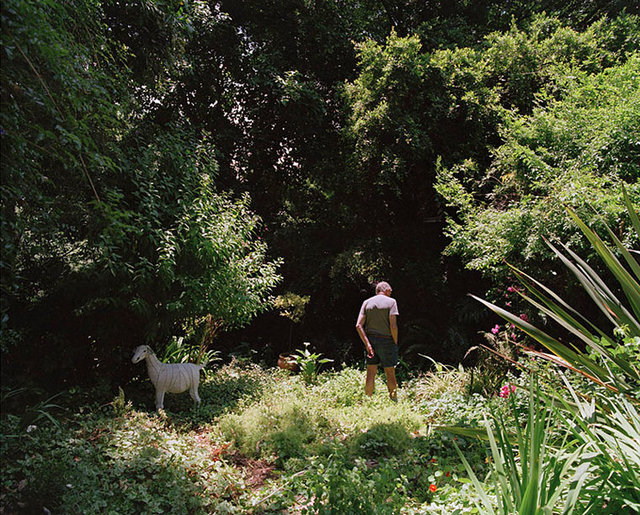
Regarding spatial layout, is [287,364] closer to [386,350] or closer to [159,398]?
[386,350]

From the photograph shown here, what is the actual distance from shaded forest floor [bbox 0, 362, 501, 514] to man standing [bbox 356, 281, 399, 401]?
33cm

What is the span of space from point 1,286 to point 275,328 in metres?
6.57

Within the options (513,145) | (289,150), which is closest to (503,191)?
(513,145)

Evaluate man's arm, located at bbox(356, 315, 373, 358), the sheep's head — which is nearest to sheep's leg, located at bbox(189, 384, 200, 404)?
the sheep's head

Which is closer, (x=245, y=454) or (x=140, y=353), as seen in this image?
(x=245, y=454)

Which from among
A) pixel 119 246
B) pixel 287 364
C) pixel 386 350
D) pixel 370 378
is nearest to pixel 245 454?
pixel 370 378

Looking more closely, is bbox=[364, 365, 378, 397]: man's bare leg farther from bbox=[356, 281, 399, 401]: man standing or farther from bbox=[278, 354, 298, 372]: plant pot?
bbox=[278, 354, 298, 372]: plant pot

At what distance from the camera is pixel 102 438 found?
3.55m

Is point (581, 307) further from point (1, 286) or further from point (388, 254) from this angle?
point (1, 286)

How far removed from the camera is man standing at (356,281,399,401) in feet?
17.5

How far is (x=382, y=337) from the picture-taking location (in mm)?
5395

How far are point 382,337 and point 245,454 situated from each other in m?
2.34

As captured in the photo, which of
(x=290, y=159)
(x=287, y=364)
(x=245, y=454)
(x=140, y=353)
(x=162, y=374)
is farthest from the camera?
(x=290, y=159)

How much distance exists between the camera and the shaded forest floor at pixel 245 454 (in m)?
2.76
